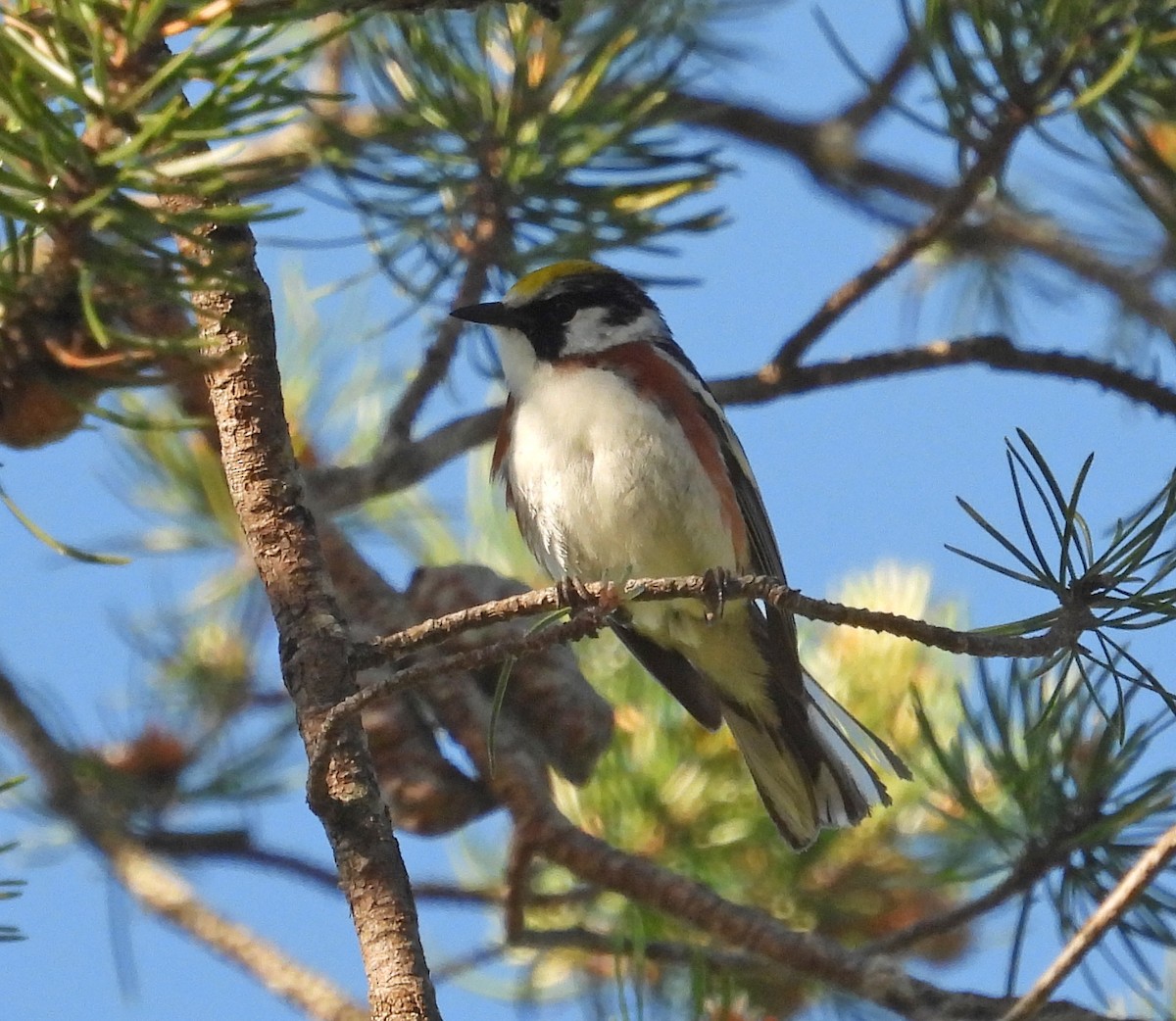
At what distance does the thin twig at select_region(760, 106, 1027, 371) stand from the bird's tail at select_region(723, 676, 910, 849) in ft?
1.72

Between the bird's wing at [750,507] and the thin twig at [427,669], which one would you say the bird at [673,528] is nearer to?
the bird's wing at [750,507]

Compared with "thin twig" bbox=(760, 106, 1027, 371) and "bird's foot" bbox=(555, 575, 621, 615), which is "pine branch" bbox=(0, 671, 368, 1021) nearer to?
"bird's foot" bbox=(555, 575, 621, 615)

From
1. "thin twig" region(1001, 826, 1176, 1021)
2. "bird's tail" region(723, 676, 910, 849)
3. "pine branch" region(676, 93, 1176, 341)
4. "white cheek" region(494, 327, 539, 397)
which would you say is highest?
"pine branch" region(676, 93, 1176, 341)

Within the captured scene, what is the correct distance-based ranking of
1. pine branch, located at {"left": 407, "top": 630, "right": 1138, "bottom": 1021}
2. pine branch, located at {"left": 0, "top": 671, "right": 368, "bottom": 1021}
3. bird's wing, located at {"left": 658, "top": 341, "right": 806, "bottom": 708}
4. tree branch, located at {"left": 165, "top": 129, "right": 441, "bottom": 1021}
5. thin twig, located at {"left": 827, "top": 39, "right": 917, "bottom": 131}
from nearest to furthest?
tree branch, located at {"left": 165, "top": 129, "right": 441, "bottom": 1021}, pine branch, located at {"left": 407, "top": 630, "right": 1138, "bottom": 1021}, pine branch, located at {"left": 0, "top": 671, "right": 368, "bottom": 1021}, bird's wing, located at {"left": 658, "top": 341, "right": 806, "bottom": 708}, thin twig, located at {"left": 827, "top": 39, "right": 917, "bottom": 131}

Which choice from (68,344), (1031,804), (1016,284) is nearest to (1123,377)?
(1031,804)

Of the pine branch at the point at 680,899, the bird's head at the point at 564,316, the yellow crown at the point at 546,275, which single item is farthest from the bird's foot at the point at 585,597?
the yellow crown at the point at 546,275

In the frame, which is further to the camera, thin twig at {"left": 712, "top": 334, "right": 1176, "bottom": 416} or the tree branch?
thin twig at {"left": 712, "top": 334, "right": 1176, "bottom": 416}

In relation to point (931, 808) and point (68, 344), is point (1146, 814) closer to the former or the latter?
point (931, 808)

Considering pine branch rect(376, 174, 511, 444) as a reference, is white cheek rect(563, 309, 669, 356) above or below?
above

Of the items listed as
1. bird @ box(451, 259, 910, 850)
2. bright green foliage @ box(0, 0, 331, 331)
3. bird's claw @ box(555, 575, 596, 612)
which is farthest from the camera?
bird @ box(451, 259, 910, 850)

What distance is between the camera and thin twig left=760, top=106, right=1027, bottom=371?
210 centimetres

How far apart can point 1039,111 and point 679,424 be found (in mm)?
730

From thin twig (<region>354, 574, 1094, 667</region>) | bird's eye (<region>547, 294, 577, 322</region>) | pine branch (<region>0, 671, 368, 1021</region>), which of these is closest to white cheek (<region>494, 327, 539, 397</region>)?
bird's eye (<region>547, 294, 577, 322</region>)

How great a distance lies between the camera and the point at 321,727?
4.07 ft
